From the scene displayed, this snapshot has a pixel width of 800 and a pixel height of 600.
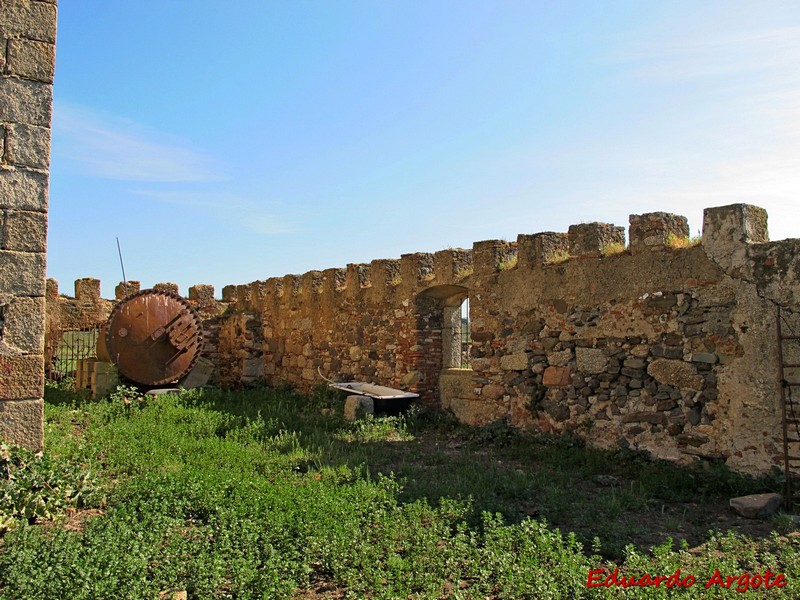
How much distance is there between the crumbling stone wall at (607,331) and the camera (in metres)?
5.84

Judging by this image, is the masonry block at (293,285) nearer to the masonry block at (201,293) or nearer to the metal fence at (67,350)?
the masonry block at (201,293)

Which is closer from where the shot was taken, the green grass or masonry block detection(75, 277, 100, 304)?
the green grass

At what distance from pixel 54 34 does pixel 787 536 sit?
21.8ft

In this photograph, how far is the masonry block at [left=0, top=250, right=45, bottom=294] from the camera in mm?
4863

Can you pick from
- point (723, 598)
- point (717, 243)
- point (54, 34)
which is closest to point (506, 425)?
point (717, 243)

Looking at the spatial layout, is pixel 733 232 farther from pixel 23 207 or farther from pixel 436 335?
pixel 23 207

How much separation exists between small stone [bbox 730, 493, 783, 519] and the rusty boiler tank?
8.75 meters

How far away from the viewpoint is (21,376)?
4902mm

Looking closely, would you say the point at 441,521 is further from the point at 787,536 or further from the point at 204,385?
the point at 204,385

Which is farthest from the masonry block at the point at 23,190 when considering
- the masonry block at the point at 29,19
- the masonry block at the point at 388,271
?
the masonry block at the point at 388,271

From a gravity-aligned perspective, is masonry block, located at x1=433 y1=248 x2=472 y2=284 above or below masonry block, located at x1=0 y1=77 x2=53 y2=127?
below

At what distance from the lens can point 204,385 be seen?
12031mm

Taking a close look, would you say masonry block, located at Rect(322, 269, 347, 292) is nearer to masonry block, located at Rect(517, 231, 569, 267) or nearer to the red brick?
masonry block, located at Rect(517, 231, 569, 267)

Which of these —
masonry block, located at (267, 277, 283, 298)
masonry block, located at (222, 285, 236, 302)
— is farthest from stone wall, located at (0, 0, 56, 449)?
masonry block, located at (222, 285, 236, 302)
